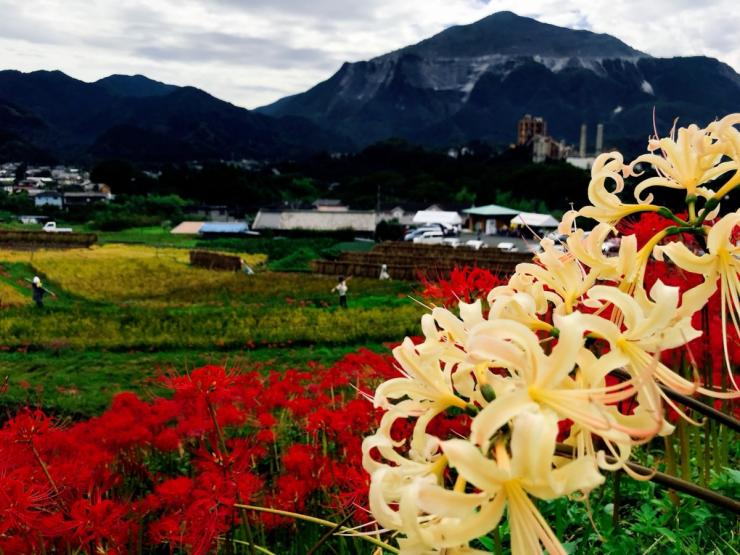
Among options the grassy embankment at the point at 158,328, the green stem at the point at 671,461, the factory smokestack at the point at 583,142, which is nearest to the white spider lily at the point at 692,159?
the green stem at the point at 671,461

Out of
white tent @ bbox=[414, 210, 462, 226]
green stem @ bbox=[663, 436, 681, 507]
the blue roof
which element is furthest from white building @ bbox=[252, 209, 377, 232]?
green stem @ bbox=[663, 436, 681, 507]

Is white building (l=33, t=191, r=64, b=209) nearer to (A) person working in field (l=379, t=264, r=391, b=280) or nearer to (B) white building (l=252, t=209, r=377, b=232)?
(B) white building (l=252, t=209, r=377, b=232)

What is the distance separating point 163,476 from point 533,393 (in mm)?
3181

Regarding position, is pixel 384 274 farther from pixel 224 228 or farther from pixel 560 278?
pixel 224 228

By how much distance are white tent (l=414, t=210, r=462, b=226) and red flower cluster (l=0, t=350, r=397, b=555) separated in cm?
4949

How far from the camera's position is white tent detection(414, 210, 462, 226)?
52953mm

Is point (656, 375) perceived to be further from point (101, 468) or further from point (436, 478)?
point (101, 468)

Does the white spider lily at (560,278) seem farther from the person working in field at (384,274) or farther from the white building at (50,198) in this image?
the white building at (50,198)

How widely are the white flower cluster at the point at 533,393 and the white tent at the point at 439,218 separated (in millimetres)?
51687

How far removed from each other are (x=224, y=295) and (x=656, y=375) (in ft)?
66.5

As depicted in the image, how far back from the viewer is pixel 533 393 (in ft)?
2.87

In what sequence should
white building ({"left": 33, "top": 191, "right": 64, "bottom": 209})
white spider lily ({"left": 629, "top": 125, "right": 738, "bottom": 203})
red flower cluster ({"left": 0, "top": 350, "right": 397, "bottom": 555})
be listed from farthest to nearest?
white building ({"left": 33, "top": 191, "right": 64, "bottom": 209}) < red flower cluster ({"left": 0, "top": 350, "right": 397, "bottom": 555}) < white spider lily ({"left": 629, "top": 125, "right": 738, "bottom": 203})

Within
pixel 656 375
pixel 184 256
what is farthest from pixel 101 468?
pixel 184 256

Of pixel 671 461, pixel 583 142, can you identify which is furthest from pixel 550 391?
pixel 583 142
